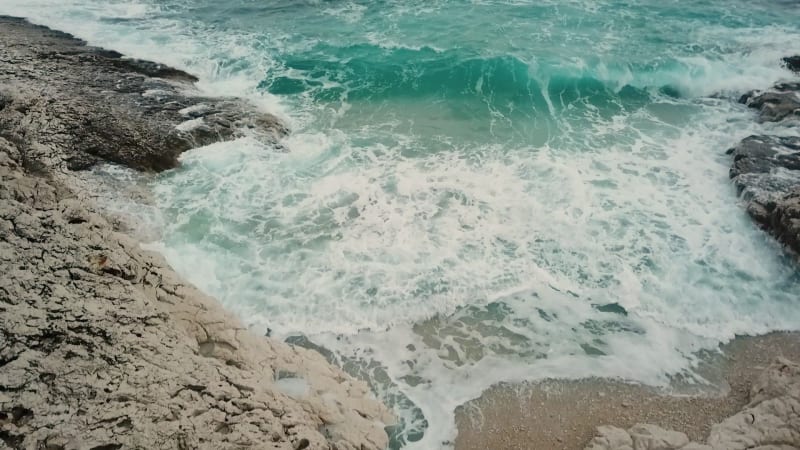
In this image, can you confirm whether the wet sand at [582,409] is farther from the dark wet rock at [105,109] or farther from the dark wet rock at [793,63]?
the dark wet rock at [793,63]

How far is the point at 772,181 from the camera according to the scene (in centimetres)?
1020

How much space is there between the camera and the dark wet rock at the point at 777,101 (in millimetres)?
12797

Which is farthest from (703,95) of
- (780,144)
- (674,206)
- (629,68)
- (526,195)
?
(526,195)

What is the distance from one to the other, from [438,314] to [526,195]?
12.8 ft

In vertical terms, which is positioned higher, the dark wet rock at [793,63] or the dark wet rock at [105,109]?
the dark wet rock at [793,63]

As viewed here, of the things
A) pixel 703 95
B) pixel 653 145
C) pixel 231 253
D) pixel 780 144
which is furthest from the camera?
pixel 703 95

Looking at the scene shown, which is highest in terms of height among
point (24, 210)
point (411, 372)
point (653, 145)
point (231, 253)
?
point (24, 210)

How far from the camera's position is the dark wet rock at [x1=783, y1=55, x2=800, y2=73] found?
1536 cm

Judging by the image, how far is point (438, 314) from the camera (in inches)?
300

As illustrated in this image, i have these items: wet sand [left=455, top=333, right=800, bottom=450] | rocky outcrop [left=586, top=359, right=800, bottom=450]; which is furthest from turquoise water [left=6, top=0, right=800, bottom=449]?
rocky outcrop [left=586, top=359, right=800, bottom=450]

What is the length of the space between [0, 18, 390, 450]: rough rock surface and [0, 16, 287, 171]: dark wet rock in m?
3.65

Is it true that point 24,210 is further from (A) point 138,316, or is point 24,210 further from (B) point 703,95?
(B) point 703,95

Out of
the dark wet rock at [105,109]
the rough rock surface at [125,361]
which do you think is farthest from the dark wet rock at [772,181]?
the dark wet rock at [105,109]

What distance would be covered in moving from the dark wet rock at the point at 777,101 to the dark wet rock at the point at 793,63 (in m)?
1.75
